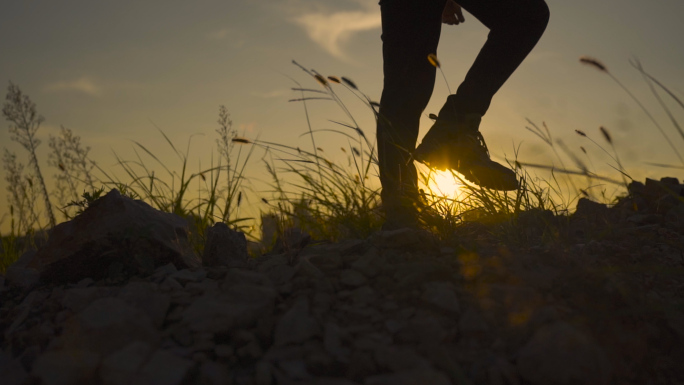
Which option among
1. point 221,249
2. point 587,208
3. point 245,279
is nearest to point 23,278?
point 221,249

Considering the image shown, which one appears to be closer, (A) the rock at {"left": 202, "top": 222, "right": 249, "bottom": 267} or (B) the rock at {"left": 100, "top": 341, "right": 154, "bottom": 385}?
(B) the rock at {"left": 100, "top": 341, "right": 154, "bottom": 385}

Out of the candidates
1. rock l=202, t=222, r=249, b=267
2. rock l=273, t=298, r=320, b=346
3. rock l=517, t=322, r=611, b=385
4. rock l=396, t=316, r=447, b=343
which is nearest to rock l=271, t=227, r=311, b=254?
rock l=202, t=222, r=249, b=267

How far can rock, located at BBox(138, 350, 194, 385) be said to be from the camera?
1.14m

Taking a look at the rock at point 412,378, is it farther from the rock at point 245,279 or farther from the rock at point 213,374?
the rock at point 245,279

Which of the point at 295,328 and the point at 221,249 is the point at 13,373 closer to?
the point at 295,328

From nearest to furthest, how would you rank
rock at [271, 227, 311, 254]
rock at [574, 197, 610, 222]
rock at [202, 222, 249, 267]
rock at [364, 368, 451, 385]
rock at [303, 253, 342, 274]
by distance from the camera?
rock at [364, 368, 451, 385]
rock at [303, 253, 342, 274]
rock at [202, 222, 249, 267]
rock at [271, 227, 311, 254]
rock at [574, 197, 610, 222]

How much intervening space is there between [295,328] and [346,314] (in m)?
0.16

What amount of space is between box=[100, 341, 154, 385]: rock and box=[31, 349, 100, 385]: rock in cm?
3

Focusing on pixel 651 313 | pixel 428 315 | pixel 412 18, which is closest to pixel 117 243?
pixel 428 315

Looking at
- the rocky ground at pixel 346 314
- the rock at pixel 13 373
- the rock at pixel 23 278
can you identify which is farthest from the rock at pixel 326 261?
the rock at pixel 23 278

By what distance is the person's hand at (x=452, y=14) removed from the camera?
2.94 meters

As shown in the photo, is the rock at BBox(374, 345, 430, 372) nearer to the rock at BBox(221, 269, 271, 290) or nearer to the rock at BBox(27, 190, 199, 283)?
the rock at BBox(221, 269, 271, 290)

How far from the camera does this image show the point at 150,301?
1453 mm

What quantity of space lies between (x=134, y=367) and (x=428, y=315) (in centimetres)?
68
